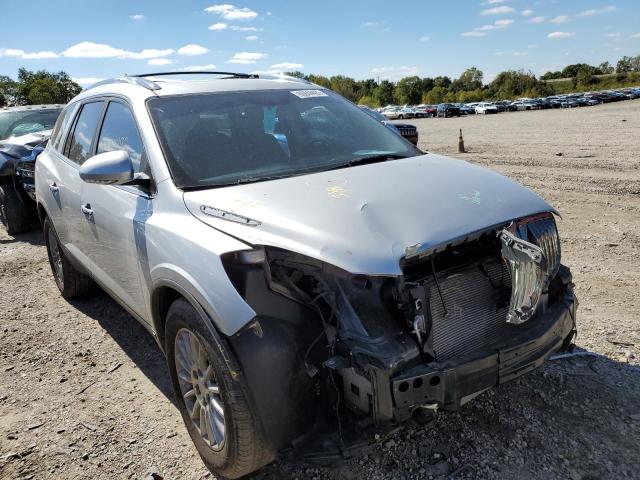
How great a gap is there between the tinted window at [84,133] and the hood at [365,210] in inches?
67.3

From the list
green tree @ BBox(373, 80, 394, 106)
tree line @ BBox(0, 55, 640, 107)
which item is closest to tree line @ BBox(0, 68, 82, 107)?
tree line @ BBox(0, 55, 640, 107)

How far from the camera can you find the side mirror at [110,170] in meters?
2.72

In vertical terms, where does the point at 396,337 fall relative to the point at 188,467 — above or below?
above

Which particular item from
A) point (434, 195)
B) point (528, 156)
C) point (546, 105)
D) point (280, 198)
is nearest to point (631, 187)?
point (528, 156)

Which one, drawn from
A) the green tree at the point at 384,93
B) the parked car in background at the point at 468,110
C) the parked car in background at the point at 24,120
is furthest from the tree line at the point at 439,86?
the parked car in background at the point at 24,120

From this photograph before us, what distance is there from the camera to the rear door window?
3812 millimetres

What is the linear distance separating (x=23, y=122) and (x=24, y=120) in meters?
0.04

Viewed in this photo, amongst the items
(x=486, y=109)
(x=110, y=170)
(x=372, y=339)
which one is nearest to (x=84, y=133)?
(x=110, y=170)

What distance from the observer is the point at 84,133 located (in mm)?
4000

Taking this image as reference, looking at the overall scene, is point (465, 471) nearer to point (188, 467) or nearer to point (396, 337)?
point (396, 337)

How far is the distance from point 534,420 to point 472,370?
993mm

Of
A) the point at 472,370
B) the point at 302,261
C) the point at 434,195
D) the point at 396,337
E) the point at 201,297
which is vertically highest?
the point at 434,195

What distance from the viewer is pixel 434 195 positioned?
246cm

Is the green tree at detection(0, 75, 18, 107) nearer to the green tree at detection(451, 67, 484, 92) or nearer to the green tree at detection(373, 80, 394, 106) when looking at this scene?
the green tree at detection(373, 80, 394, 106)
